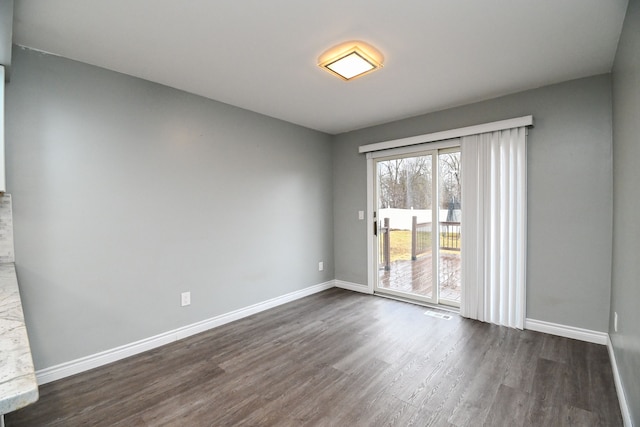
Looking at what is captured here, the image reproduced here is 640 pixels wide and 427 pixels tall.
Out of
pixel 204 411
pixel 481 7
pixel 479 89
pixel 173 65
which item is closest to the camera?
pixel 481 7

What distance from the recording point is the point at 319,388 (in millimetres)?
2109

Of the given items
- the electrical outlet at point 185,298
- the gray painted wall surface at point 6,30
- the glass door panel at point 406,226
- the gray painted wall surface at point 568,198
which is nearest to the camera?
the gray painted wall surface at point 6,30

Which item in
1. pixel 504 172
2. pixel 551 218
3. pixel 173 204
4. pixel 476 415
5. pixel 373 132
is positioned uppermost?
pixel 373 132

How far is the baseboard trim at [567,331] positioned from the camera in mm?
2658

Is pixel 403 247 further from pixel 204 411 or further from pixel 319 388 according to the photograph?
pixel 204 411

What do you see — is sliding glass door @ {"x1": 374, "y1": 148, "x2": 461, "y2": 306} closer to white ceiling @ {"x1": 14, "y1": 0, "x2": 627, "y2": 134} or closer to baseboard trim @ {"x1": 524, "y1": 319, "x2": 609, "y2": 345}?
baseboard trim @ {"x1": 524, "y1": 319, "x2": 609, "y2": 345}

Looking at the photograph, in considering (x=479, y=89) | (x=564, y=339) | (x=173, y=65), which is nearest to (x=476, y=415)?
(x=564, y=339)

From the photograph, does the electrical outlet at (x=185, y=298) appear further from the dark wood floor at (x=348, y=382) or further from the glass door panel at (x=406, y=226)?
the glass door panel at (x=406, y=226)

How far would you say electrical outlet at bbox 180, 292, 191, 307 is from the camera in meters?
2.92

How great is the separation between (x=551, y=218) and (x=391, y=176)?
1.91 meters

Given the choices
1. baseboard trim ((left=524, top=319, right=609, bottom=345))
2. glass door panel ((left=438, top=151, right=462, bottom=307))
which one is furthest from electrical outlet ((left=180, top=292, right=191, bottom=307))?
baseboard trim ((left=524, top=319, right=609, bottom=345))

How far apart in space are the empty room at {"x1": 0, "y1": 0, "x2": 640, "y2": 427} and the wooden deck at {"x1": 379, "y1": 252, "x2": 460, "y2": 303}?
3 cm

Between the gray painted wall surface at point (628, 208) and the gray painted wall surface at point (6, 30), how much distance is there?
10.5 ft

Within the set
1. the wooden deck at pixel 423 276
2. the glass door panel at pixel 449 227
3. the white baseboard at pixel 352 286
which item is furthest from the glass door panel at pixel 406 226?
the white baseboard at pixel 352 286
